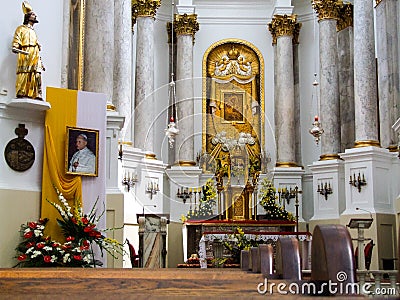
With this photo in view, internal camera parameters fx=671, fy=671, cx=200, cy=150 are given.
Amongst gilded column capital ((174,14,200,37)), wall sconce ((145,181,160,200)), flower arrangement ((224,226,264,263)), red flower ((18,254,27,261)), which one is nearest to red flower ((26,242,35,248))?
red flower ((18,254,27,261))

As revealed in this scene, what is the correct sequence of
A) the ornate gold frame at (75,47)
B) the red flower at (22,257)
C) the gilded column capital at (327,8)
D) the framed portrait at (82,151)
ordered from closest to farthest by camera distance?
the red flower at (22,257) → the framed portrait at (82,151) → the ornate gold frame at (75,47) → the gilded column capital at (327,8)

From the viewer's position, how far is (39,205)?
8.50m

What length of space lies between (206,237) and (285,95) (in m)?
5.71

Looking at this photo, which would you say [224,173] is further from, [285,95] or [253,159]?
[285,95]

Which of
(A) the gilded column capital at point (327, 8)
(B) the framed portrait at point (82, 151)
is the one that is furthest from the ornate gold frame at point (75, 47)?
(A) the gilded column capital at point (327, 8)

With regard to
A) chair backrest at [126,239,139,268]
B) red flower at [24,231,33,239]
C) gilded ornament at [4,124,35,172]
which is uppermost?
gilded ornament at [4,124,35,172]

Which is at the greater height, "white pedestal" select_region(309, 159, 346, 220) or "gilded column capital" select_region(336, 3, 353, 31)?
"gilded column capital" select_region(336, 3, 353, 31)

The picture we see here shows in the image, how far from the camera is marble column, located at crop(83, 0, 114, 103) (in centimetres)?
1043

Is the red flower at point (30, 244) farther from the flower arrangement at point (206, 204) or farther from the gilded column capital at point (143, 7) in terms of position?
the gilded column capital at point (143, 7)

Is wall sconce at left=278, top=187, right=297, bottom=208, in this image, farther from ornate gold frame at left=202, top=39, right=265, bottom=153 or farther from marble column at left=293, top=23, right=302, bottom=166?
ornate gold frame at left=202, top=39, right=265, bottom=153

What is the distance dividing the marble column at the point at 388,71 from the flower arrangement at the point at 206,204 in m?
3.68

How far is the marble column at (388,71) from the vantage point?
1327 cm

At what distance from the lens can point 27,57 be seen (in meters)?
8.26

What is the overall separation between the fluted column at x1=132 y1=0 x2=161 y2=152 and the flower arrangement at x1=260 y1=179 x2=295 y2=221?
2.67 m
